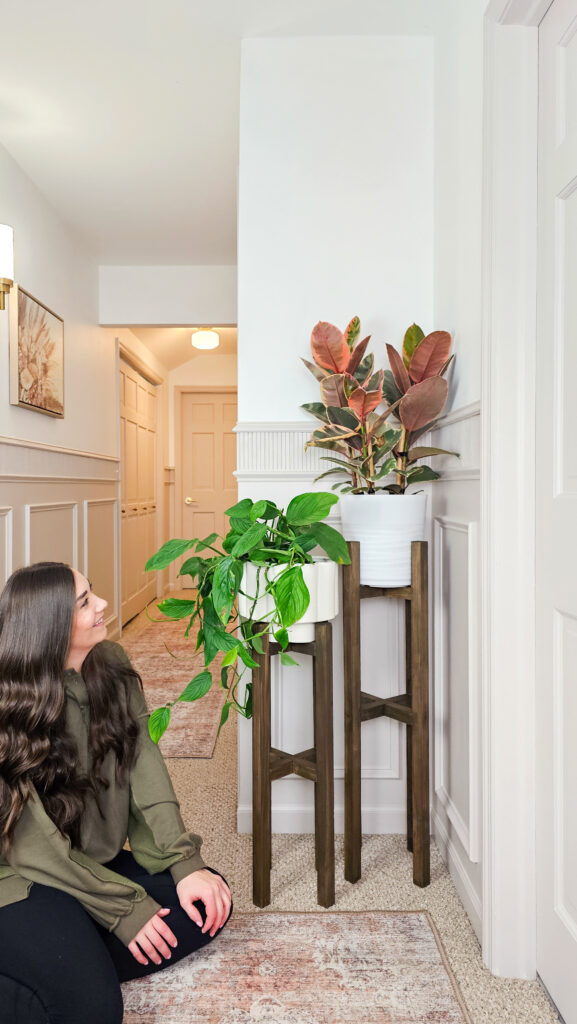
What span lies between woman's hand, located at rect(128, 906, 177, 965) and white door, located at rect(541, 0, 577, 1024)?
2.41 feet

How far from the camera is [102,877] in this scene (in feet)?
4.27

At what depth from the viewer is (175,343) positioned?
6281mm

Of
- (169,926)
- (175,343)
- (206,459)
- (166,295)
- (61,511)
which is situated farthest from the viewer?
(206,459)

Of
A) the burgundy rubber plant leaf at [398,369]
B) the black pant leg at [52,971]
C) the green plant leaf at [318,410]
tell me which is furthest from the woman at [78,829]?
the burgundy rubber plant leaf at [398,369]

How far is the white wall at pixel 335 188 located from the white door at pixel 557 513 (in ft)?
2.28

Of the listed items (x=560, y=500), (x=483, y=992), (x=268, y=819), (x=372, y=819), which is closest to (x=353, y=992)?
(x=483, y=992)

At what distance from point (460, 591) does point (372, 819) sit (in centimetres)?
81

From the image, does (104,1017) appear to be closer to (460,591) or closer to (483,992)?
(483,992)

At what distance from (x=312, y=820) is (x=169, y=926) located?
2.54ft

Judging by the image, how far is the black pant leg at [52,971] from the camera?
3.75 feet

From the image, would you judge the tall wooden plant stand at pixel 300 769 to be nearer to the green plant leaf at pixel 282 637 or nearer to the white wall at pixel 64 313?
the green plant leaf at pixel 282 637

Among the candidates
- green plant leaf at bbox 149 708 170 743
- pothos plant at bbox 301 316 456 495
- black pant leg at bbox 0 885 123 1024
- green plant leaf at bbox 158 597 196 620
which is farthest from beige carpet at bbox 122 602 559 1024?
pothos plant at bbox 301 316 456 495

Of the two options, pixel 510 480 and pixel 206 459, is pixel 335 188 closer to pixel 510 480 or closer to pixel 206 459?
pixel 510 480

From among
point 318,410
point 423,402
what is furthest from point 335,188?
point 423,402
